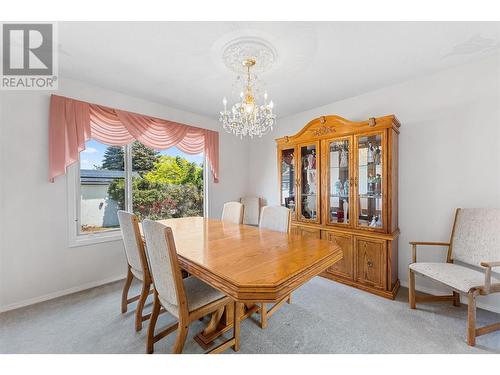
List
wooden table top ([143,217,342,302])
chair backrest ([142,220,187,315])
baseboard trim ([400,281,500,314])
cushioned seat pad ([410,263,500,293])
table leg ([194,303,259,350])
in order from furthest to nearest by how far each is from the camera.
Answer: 1. baseboard trim ([400,281,500,314])
2. cushioned seat pad ([410,263,500,293])
3. table leg ([194,303,259,350])
4. chair backrest ([142,220,187,315])
5. wooden table top ([143,217,342,302])

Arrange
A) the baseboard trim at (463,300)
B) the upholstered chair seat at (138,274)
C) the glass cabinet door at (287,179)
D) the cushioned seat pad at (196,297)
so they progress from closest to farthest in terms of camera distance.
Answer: the cushioned seat pad at (196,297) → the upholstered chair seat at (138,274) → the baseboard trim at (463,300) → the glass cabinet door at (287,179)

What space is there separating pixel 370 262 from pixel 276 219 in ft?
3.86

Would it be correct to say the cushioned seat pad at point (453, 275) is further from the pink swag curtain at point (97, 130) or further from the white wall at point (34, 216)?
the white wall at point (34, 216)

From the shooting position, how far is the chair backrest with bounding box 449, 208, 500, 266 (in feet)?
6.28

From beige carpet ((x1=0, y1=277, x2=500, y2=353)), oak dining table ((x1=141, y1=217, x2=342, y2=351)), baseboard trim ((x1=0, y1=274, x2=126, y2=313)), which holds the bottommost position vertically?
beige carpet ((x1=0, y1=277, x2=500, y2=353))

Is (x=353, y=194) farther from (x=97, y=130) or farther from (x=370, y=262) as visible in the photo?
(x=97, y=130)

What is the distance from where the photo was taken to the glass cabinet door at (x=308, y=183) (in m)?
2.97

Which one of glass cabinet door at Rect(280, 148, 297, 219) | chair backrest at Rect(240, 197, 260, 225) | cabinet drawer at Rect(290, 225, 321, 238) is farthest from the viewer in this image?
chair backrest at Rect(240, 197, 260, 225)

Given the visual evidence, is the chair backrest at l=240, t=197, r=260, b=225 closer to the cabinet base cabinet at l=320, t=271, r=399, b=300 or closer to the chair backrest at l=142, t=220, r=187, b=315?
the cabinet base cabinet at l=320, t=271, r=399, b=300

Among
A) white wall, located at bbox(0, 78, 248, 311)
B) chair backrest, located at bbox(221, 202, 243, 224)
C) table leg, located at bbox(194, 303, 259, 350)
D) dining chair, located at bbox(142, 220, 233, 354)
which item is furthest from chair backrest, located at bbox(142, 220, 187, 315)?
white wall, located at bbox(0, 78, 248, 311)

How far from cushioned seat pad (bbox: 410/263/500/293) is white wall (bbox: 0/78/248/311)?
11.3 feet

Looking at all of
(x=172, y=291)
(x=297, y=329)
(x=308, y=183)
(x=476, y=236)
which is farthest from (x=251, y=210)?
(x=476, y=236)

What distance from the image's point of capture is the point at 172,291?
4.22 ft

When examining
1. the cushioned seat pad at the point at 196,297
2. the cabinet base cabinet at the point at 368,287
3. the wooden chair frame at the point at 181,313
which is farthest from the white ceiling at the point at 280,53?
the cabinet base cabinet at the point at 368,287
